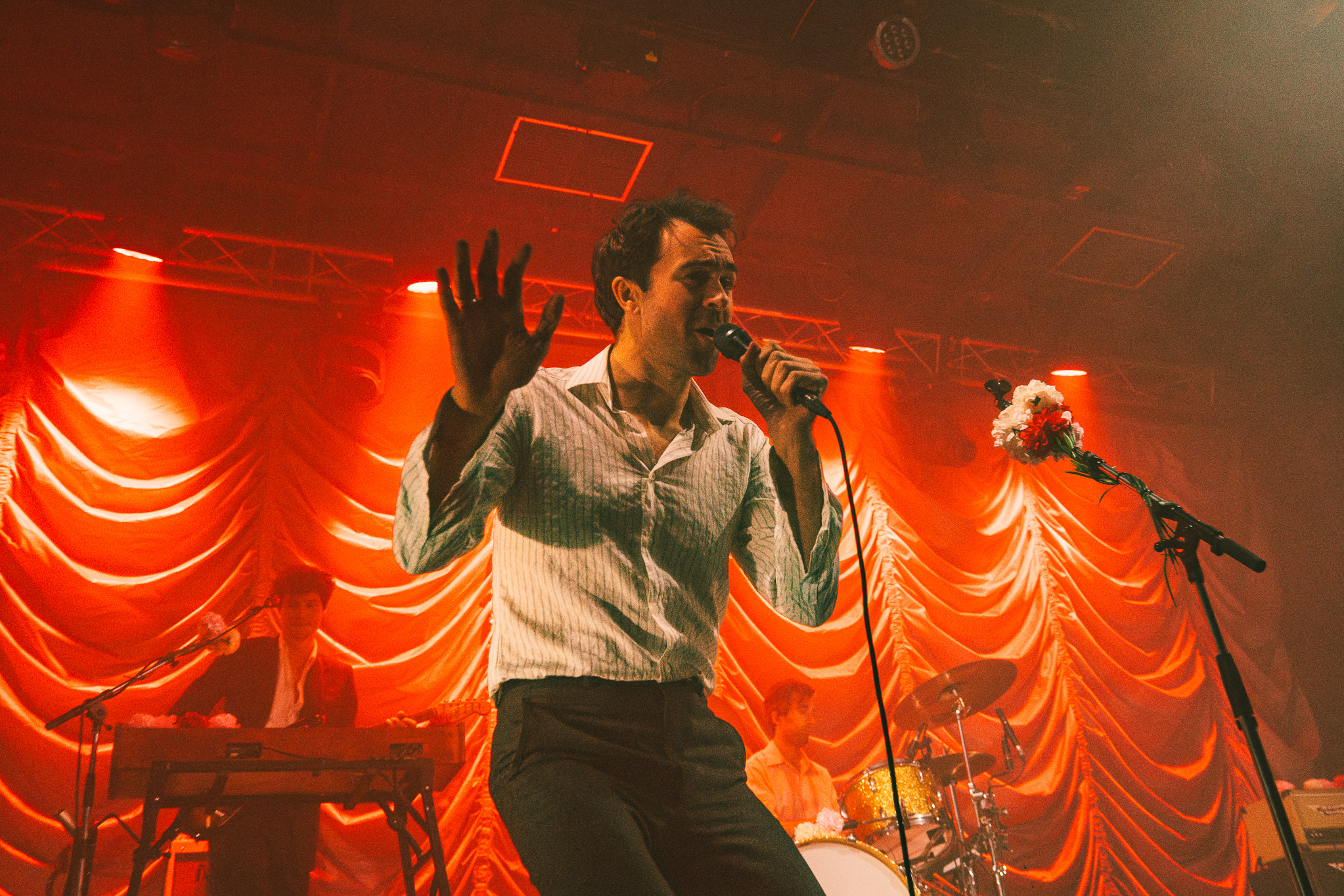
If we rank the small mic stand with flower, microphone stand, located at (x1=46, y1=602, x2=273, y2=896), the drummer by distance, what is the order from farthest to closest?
the drummer, microphone stand, located at (x1=46, y1=602, x2=273, y2=896), the small mic stand with flower

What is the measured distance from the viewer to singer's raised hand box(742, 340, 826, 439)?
5.80 ft

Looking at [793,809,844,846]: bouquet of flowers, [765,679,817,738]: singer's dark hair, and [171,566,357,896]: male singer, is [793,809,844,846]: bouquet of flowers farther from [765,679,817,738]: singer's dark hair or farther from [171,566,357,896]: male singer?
[171,566,357,896]: male singer

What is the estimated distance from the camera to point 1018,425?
117 inches

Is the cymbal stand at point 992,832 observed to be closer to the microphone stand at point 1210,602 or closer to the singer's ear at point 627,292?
the microphone stand at point 1210,602

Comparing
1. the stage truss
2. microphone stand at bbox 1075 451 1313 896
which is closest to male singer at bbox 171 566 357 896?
the stage truss

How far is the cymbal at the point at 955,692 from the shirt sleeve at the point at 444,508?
5304 millimetres

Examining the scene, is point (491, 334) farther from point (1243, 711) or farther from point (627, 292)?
point (1243, 711)

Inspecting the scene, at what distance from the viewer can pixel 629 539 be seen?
176 centimetres

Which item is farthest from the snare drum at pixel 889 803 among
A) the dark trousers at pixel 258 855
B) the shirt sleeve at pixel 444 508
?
the shirt sleeve at pixel 444 508

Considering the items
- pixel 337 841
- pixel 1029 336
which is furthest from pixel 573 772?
pixel 1029 336

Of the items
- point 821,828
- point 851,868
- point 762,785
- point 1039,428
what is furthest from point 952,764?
point 1039,428

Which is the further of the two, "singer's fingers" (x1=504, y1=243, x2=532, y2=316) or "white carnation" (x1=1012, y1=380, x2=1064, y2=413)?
"white carnation" (x1=1012, y1=380, x2=1064, y2=413)

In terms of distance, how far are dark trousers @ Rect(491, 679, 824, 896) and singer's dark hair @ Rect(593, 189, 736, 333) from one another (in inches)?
39.8

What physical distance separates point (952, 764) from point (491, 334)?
5.81 metres
